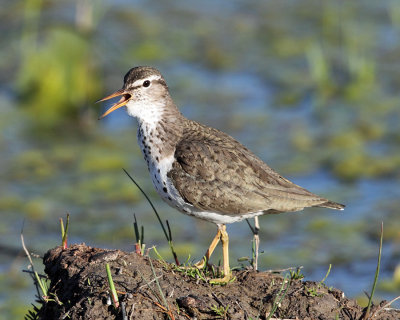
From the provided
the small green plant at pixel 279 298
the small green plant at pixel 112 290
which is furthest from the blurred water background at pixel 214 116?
the small green plant at pixel 112 290

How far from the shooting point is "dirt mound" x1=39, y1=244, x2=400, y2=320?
5.39 meters

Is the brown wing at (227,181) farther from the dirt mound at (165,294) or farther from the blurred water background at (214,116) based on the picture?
the blurred water background at (214,116)

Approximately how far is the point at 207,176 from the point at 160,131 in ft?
1.86

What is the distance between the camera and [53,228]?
10.2 meters

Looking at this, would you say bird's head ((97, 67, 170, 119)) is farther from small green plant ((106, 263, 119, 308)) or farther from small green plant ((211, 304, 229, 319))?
small green plant ((211, 304, 229, 319))

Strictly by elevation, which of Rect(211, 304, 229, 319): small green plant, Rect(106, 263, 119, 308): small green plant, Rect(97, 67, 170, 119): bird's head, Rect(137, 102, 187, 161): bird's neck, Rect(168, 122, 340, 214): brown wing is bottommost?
Rect(211, 304, 229, 319): small green plant

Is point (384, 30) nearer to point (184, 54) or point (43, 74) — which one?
point (184, 54)

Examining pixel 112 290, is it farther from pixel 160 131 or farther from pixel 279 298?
pixel 160 131

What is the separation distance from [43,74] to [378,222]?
572 cm

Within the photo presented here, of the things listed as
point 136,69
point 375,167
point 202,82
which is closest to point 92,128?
point 202,82

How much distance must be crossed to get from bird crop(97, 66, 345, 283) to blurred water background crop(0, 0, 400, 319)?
2.83 m

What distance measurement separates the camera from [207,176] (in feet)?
21.2

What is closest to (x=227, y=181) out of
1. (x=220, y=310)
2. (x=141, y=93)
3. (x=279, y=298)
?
(x=141, y=93)

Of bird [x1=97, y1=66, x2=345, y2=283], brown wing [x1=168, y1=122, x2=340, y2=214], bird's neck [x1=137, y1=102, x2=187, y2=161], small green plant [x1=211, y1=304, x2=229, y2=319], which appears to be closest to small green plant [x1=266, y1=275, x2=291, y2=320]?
small green plant [x1=211, y1=304, x2=229, y2=319]
